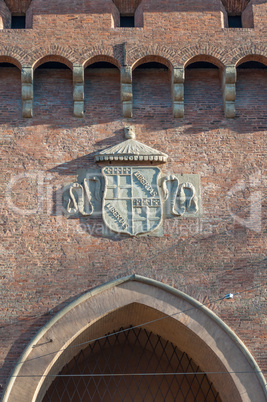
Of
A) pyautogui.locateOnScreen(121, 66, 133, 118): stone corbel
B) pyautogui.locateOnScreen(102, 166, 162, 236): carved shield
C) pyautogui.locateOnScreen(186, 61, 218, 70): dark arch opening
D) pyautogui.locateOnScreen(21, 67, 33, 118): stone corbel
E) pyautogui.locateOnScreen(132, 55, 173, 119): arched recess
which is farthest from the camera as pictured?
pyautogui.locateOnScreen(186, 61, 218, 70): dark arch opening

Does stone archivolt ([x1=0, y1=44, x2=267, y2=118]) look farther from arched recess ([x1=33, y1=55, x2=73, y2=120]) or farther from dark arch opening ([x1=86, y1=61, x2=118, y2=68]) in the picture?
dark arch opening ([x1=86, y1=61, x2=118, y2=68])

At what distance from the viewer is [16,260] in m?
12.9

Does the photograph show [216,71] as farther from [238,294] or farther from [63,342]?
[63,342]

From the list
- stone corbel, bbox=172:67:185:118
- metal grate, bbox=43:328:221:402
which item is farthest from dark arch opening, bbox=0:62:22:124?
metal grate, bbox=43:328:221:402

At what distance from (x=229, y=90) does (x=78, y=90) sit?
282 cm

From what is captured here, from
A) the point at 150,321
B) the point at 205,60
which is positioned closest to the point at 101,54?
the point at 205,60

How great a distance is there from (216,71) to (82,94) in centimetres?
266

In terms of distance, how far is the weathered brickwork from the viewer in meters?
12.9

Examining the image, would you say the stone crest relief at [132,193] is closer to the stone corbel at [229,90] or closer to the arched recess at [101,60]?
the stone corbel at [229,90]

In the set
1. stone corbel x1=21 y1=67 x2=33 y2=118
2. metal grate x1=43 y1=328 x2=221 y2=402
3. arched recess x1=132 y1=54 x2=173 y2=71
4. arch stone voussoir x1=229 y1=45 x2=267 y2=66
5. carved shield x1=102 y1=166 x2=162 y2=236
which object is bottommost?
metal grate x1=43 y1=328 x2=221 y2=402

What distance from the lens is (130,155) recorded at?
13.4m

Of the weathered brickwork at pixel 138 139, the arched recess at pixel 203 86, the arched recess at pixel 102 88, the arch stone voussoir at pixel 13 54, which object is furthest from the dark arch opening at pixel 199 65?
the arch stone voussoir at pixel 13 54

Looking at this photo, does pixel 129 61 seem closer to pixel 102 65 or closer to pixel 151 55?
pixel 151 55

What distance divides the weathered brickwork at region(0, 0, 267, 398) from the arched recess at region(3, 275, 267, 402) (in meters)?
0.19
